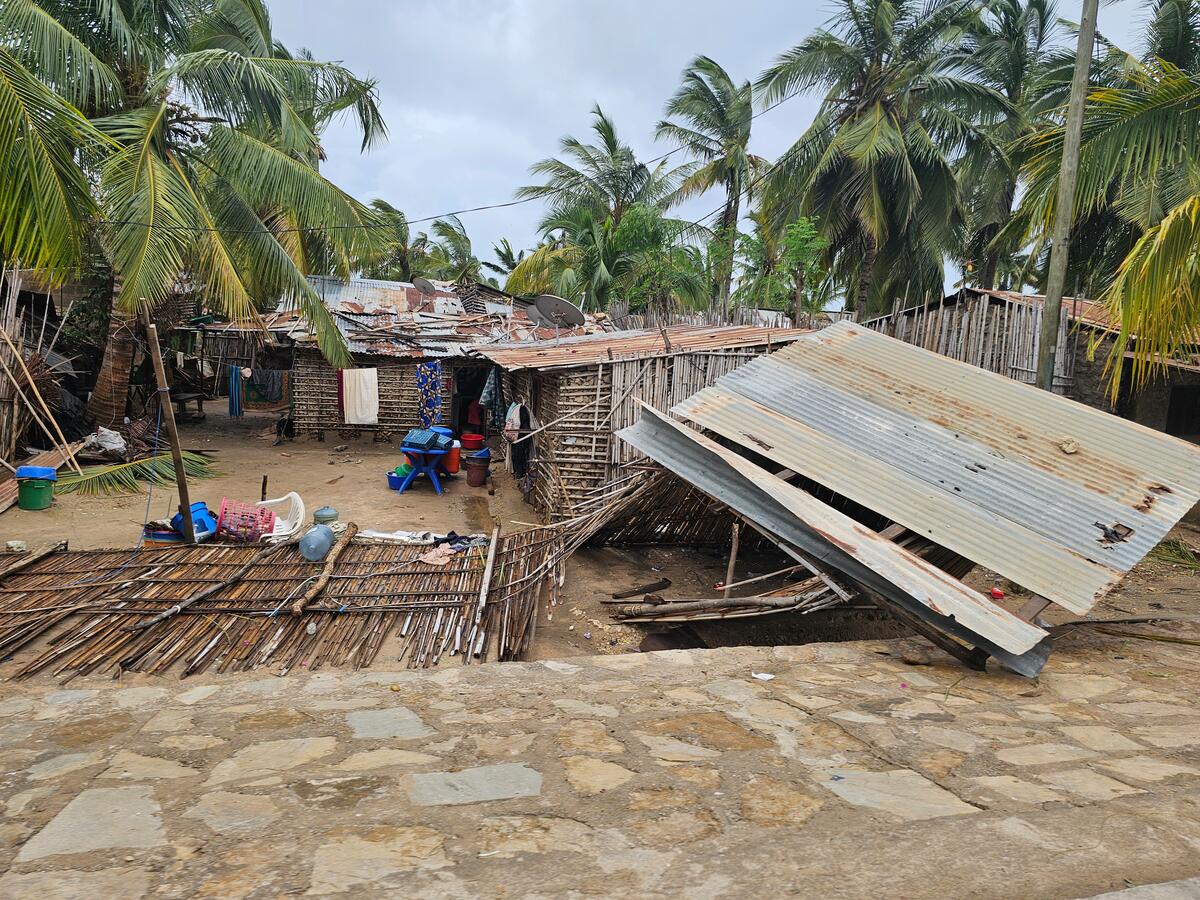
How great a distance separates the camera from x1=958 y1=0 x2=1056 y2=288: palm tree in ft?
55.0

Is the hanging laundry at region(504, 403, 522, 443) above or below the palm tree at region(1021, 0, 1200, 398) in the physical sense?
below

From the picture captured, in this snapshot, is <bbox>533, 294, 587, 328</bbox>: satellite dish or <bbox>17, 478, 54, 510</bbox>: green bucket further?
<bbox>533, 294, 587, 328</bbox>: satellite dish

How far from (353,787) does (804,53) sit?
1865 centimetres

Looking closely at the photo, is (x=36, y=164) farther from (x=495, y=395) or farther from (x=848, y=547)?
(x=495, y=395)

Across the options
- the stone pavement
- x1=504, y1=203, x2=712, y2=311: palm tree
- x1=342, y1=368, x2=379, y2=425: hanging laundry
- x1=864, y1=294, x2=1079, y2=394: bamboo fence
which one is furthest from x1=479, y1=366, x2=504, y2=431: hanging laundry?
the stone pavement

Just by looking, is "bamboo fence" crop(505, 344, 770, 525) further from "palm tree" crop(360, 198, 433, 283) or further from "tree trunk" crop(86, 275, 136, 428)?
"palm tree" crop(360, 198, 433, 283)

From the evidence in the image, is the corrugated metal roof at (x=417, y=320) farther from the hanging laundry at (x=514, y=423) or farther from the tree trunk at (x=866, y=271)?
the tree trunk at (x=866, y=271)

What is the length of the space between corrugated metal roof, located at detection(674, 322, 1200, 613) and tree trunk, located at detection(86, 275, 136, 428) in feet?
38.1

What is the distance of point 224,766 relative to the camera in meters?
2.31

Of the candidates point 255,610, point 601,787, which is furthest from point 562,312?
point 601,787

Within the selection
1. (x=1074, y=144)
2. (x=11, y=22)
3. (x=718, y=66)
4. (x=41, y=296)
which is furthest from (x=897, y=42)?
(x=41, y=296)

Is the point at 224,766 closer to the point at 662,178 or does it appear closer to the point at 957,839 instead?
the point at 957,839

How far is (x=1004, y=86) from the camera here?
18656 millimetres

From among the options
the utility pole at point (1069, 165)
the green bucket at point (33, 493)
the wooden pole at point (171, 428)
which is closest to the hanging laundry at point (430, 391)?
the green bucket at point (33, 493)
